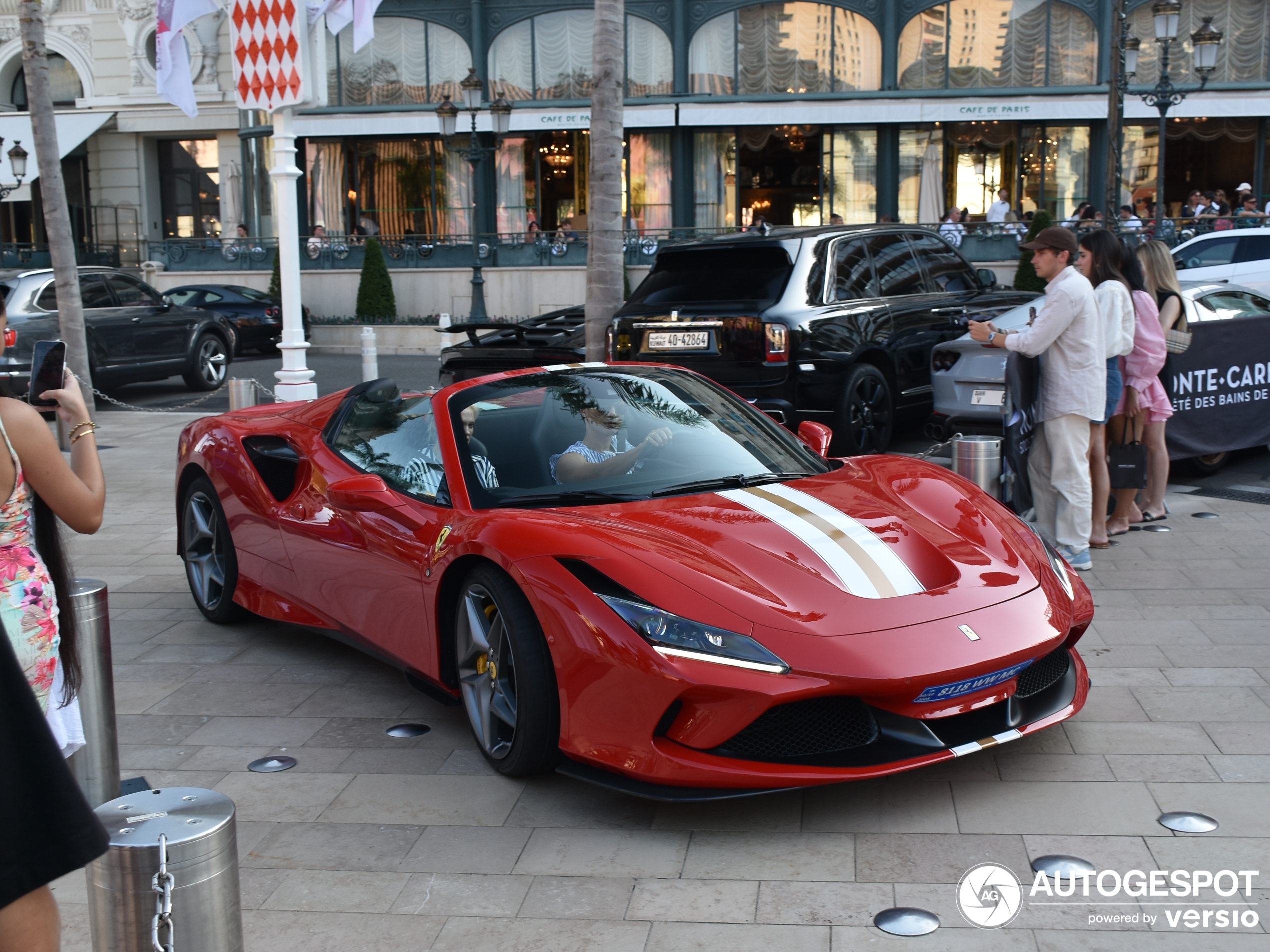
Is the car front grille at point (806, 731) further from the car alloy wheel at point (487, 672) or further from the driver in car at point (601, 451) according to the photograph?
the driver in car at point (601, 451)

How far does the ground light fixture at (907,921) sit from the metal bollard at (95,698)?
2.40 m

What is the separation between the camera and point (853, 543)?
4.18m

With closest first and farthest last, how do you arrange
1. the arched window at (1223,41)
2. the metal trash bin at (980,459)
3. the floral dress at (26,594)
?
1. the floral dress at (26,594)
2. the metal trash bin at (980,459)
3. the arched window at (1223,41)

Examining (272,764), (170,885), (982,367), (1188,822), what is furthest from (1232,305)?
(170,885)

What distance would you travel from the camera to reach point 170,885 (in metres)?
2.41

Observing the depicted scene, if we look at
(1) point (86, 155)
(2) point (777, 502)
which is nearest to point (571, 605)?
(2) point (777, 502)

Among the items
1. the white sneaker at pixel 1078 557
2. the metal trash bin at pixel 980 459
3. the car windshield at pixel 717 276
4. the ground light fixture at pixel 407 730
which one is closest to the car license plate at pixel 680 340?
the car windshield at pixel 717 276

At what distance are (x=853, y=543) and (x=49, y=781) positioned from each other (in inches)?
111

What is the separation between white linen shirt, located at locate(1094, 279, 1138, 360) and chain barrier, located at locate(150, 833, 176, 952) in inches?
224

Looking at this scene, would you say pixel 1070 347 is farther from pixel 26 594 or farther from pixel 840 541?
pixel 26 594

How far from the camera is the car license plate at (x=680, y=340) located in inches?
374

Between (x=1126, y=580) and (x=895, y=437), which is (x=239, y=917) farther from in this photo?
(x=895, y=437)

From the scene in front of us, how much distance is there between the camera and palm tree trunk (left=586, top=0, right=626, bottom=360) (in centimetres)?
1016

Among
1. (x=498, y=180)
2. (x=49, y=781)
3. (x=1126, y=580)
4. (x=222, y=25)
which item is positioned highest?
(x=222, y=25)
